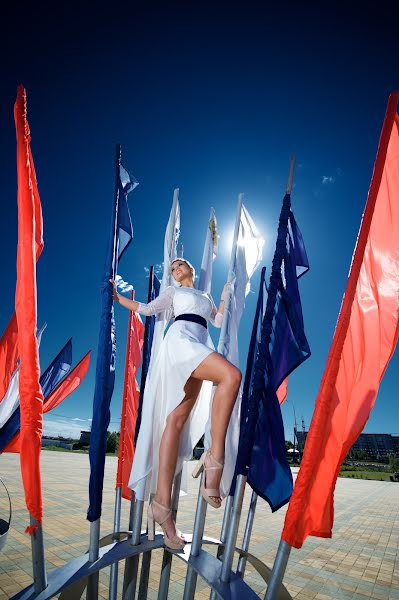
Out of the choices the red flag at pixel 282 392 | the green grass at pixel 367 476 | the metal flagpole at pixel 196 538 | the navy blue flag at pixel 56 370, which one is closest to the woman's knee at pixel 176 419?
the metal flagpole at pixel 196 538

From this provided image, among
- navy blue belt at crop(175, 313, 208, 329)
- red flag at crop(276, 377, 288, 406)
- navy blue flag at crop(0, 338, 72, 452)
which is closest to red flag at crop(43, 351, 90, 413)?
navy blue flag at crop(0, 338, 72, 452)

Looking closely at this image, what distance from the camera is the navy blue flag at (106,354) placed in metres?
1.96

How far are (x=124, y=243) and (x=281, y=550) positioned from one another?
6.94ft

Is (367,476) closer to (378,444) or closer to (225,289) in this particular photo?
(225,289)

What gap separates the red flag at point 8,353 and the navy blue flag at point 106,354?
4410 millimetres

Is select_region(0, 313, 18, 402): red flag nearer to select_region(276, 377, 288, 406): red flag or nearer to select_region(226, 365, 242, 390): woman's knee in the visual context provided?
select_region(276, 377, 288, 406): red flag

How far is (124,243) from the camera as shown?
2.45 m

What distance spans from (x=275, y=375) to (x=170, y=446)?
830 millimetres

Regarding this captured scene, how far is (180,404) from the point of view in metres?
2.10

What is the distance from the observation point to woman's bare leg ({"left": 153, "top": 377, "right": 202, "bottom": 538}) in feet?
6.23

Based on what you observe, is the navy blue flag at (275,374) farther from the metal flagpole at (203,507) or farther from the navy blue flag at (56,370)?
the navy blue flag at (56,370)

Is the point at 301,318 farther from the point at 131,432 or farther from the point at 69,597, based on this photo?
the point at 69,597

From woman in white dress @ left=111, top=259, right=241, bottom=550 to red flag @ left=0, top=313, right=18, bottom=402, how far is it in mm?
4506

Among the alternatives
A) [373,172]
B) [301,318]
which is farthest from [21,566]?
[373,172]
